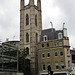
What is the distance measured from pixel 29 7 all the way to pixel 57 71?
25840 millimetres

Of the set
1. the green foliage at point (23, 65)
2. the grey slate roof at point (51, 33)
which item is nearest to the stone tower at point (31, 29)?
the green foliage at point (23, 65)

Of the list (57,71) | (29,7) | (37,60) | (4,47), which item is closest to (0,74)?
(4,47)

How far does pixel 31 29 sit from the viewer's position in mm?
62844

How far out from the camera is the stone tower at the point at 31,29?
60.6m

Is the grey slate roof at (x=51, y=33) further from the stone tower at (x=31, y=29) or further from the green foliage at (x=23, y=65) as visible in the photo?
the green foliage at (x=23, y=65)

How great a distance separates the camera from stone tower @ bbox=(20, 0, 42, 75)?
6059 centimetres

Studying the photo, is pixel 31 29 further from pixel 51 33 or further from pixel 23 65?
pixel 23 65

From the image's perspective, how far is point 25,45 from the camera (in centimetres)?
6378

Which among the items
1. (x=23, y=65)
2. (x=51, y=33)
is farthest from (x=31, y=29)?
(x=23, y=65)

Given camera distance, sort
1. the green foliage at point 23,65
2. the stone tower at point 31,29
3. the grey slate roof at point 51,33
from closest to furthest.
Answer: the green foliage at point 23,65, the grey slate roof at point 51,33, the stone tower at point 31,29

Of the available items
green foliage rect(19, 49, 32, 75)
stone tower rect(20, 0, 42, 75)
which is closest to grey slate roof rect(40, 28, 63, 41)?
stone tower rect(20, 0, 42, 75)

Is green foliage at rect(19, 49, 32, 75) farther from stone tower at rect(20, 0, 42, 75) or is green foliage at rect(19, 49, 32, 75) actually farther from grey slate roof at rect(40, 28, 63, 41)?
grey slate roof at rect(40, 28, 63, 41)

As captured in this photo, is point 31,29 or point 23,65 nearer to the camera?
point 23,65

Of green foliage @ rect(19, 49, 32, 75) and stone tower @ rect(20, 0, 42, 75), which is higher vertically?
stone tower @ rect(20, 0, 42, 75)
